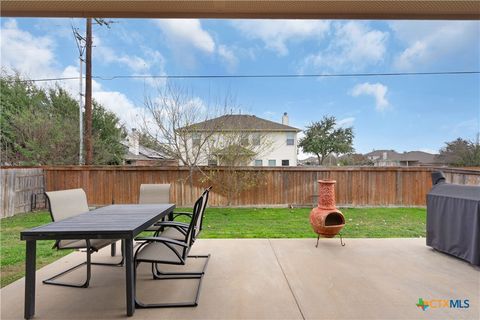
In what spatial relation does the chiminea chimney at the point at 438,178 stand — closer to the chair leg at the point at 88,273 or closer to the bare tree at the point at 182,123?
the chair leg at the point at 88,273

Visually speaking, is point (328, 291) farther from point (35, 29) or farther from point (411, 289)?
point (35, 29)

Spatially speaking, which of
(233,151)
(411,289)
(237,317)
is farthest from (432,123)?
(237,317)

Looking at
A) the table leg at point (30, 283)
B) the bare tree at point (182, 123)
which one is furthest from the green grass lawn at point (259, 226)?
the bare tree at point (182, 123)

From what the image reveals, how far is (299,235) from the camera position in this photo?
15.5ft

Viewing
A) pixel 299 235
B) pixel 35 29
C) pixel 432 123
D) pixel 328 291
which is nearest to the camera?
pixel 328 291

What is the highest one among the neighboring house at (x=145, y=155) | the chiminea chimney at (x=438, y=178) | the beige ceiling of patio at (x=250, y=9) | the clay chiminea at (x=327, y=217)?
the beige ceiling of patio at (x=250, y=9)

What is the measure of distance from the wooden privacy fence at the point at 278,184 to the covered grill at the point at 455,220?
3.98 metres

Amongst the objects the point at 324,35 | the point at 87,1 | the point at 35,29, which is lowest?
the point at 87,1

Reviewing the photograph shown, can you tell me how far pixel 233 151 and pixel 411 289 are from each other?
5.90 m

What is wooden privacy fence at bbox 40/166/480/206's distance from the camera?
7.67 m

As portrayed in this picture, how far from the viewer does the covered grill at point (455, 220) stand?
310cm

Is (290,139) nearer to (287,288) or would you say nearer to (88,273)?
(287,288)

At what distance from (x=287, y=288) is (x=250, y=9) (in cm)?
261

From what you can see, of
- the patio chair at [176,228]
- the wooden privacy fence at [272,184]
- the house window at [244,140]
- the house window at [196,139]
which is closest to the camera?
the patio chair at [176,228]
